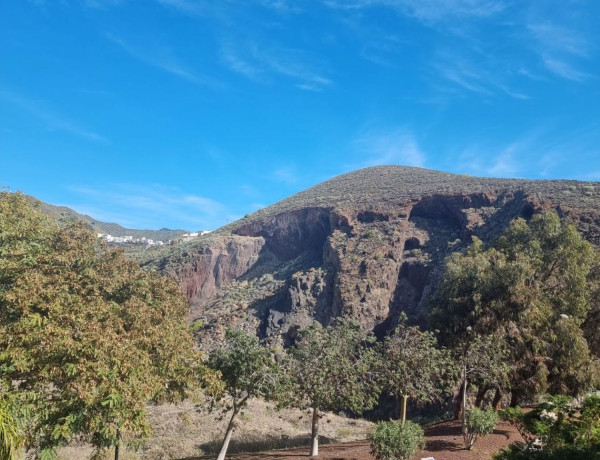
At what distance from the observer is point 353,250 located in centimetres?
5266

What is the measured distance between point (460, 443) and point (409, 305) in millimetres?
33923

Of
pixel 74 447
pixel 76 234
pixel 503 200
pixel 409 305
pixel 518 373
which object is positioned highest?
pixel 503 200

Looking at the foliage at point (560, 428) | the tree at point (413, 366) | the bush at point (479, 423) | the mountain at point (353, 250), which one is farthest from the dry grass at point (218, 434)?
the mountain at point (353, 250)

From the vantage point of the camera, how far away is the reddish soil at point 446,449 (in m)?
14.2

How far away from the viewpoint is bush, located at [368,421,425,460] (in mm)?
11812

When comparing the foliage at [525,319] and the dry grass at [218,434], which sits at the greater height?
the foliage at [525,319]

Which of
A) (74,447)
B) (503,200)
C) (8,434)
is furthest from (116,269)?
(503,200)

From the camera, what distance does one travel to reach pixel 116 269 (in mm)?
26641

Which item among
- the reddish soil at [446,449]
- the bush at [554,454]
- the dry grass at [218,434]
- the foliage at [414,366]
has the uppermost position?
the foliage at [414,366]

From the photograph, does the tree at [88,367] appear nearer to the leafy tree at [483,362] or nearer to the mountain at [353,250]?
the leafy tree at [483,362]

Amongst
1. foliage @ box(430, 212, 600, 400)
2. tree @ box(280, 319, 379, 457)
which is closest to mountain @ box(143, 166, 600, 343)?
foliage @ box(430, 212, 600, 400)

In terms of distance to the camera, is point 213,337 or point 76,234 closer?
point 76,234

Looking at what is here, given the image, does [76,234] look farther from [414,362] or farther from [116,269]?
[414,362]

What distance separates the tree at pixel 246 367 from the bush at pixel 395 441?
14.0ft
